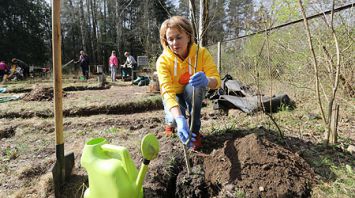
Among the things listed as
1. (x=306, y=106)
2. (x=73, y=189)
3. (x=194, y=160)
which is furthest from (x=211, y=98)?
(x=73, y=189)

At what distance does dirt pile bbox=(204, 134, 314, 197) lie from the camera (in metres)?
1.31

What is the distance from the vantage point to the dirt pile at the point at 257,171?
131cm

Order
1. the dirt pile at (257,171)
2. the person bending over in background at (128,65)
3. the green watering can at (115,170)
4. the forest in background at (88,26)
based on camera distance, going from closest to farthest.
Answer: the green watering can at (115,170) < the dirt pile at (257,171) < the person bending over in background at (128,65) < the forest in background at (88,26)

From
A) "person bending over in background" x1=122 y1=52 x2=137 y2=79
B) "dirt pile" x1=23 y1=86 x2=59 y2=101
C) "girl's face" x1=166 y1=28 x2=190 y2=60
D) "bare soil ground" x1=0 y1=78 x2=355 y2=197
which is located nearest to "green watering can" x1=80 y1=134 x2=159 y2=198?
"bare soil ground" x1=0 y1=78 x2=355 y2=197

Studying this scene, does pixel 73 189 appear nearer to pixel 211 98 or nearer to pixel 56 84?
pixel 56 84

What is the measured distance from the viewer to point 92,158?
1283 millimetres

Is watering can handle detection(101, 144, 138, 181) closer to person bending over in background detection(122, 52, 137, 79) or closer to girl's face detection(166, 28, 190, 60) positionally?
girl's face detection(166, 28, 190, 60)

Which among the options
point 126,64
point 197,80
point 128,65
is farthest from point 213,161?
point 126,64

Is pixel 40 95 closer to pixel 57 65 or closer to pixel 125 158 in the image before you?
pixel 57 65

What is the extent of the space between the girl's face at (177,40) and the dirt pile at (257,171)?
883mm

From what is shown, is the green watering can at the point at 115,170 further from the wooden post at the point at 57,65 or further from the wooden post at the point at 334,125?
the wooden post at the point at 334,125

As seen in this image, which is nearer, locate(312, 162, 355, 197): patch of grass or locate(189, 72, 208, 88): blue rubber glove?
locate(312, 162, 355, 197): patch of grass

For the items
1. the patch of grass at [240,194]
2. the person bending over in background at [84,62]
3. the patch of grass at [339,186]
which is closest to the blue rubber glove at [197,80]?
the patch of grass at [240,194]

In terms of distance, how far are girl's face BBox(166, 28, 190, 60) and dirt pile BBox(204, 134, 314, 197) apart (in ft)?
2.90
